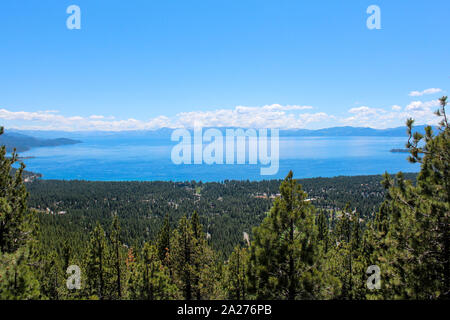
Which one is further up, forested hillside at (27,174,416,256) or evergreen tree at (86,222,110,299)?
evergreen tree at (86,222,110,299)

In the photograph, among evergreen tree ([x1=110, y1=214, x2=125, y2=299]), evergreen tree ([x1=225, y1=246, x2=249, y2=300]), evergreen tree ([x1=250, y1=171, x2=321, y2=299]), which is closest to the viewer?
evergreen tree ([x1=250, y1=171, x2=321, y2=299])

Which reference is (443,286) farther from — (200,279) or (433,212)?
(200,279)

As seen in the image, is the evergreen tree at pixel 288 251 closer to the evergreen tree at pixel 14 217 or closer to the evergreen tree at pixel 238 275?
the evergreen tree at pixel 14 217

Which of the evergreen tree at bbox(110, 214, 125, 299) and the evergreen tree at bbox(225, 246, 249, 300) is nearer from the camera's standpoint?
the evergreen tree at bbox(225, 246, 249, 300)

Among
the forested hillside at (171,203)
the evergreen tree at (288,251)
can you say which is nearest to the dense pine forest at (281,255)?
the evergreen tree at (288,251)

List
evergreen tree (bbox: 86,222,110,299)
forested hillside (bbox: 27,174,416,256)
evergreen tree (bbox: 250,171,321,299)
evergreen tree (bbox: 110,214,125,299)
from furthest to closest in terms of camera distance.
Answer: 1. forested hillside (bbox: 27,174,416,256)
2. evergreen tree (bbox: 110,214,125,299)
3. evergreen tree (bbox: 86,222,110,299)
4. evergreen tree (bbox: 250,171,321,299)

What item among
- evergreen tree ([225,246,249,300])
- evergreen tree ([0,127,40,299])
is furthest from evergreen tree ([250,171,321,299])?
evergreen tree ([225,246,249,300])

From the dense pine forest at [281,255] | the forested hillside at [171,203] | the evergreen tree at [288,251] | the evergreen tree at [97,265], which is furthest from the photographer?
the forested hillside at [171,203]

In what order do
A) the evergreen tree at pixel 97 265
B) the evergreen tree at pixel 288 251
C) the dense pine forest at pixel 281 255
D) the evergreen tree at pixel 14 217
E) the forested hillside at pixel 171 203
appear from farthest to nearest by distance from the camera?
the forested hillside at pixel 171 203 → the evergreen tree at pixel 97 265 → the evergreen tree at pixel 14 217 → the evergreen tree at pixel 288 251 → the dense pine forest at pixel 281 255

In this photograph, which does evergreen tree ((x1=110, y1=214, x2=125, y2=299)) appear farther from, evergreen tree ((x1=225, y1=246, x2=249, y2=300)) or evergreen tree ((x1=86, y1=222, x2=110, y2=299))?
evergreen tree ((x1=225, y1=246, x2=249, y2=300))

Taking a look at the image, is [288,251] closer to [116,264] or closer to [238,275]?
[238,275]

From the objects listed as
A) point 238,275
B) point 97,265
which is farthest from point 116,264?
point 238,275

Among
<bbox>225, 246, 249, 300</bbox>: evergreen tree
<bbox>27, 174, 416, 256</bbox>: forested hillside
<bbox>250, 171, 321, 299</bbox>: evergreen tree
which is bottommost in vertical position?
<bbox>27, 174, 416, 256</bbox>: forested hillside

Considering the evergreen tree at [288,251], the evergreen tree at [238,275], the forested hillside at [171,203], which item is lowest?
the forested hillside at [171,203]
